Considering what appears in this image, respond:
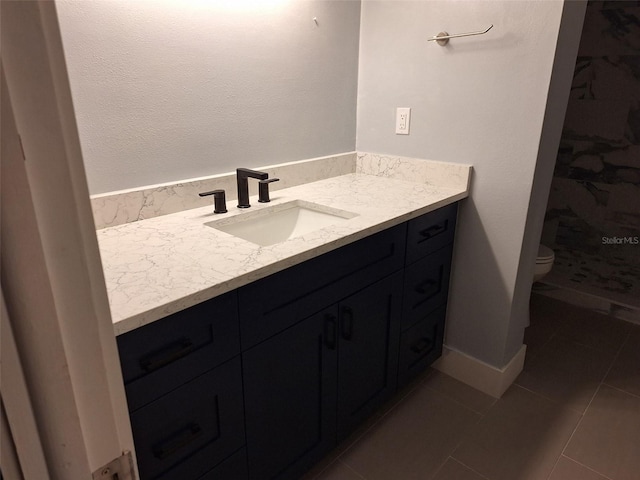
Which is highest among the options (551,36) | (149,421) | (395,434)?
(551,36)

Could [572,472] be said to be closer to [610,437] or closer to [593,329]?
[610,437]

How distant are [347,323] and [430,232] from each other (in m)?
0.54

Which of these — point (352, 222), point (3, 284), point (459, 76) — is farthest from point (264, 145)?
point (3, 284)

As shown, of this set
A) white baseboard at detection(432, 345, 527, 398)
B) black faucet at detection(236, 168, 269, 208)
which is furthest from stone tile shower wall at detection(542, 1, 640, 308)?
black faucet at detection(236, 168, 269, 208)

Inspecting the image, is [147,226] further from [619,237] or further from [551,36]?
[619,237]

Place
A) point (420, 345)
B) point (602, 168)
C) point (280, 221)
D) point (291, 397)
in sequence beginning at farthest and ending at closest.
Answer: point (602, 168) < point (420, 345) < point (280, 221) < point (291, 397)

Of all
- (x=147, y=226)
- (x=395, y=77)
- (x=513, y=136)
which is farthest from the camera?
(x=395, y=77)

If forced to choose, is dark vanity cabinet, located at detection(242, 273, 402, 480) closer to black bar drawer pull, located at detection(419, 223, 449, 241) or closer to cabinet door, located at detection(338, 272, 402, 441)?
cabinet door, located at detection(338, 272, 402, 441)

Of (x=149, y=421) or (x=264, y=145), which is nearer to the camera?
(x=149, y=421)

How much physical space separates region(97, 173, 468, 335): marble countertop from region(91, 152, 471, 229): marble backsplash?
33mm

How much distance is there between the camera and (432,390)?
1.99 metres

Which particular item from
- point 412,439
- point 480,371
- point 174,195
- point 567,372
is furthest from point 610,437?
point 174,195

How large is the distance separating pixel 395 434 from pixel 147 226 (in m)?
1.23

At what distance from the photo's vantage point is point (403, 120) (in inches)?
76.0
